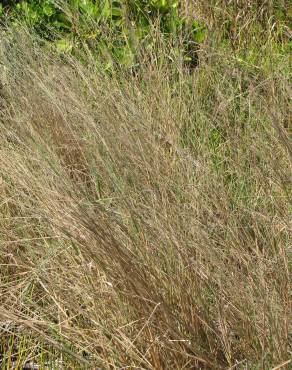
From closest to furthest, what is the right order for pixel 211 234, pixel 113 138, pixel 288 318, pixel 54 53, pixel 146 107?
pixel 288 318 < pixel 211 234 < pixel 113 138 < pixel 146 107 < pixel 54 53

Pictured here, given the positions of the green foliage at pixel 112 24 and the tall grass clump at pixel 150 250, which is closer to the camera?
the tall grass clump at pixel 150 250

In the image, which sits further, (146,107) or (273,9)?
(273,9)

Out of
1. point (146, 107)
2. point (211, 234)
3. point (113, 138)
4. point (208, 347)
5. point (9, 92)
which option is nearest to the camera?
point (208, 347)

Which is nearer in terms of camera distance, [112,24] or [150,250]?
[150,250]

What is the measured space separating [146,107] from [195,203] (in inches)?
32.6

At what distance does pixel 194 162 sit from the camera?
2387 millimetres

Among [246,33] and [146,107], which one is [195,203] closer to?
[146,107]

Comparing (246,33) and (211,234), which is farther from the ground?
(211,234)

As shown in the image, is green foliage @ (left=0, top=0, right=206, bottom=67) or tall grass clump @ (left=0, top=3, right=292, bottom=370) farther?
green foliage @ (left=0, top=0, right=206, bottom=67)

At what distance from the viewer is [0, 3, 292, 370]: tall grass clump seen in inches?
69.8

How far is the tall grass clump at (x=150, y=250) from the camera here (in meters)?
1.77

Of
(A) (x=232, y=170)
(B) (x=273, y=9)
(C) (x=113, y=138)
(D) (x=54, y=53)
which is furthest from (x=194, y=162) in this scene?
(B) (x=273, y=9)

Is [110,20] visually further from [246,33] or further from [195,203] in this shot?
[195,203]

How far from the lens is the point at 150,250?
1926mm
